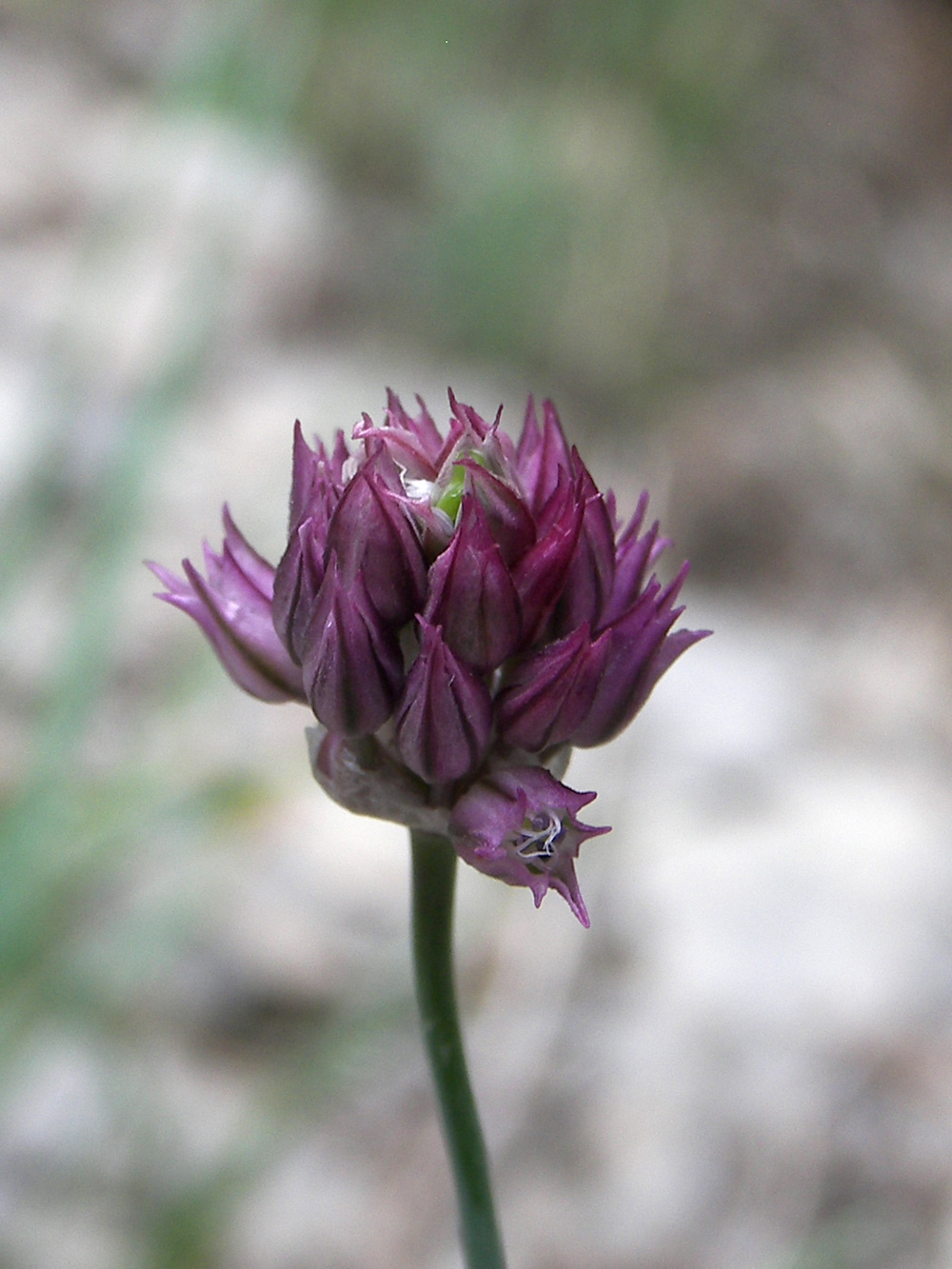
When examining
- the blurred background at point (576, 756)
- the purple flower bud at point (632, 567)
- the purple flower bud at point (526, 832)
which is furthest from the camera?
the blurred background at point (576, 756)

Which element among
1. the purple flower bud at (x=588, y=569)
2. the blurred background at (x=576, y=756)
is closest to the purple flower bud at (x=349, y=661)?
the purple flower bud at (x=588, y=569)

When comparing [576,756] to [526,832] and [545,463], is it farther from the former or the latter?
[526,832]

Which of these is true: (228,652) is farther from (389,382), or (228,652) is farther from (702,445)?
(702,445)

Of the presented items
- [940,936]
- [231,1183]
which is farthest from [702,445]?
[231,1183]

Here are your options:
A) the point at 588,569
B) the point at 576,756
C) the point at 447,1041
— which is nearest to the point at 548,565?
the point at 588,569

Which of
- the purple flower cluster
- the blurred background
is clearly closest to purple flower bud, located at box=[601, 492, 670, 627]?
the purple flower cluster

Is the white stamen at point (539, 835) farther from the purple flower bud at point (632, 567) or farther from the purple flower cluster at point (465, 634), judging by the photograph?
the purple flower bud at point (632, 567)

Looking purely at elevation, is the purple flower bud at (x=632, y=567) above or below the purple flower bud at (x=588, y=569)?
above
